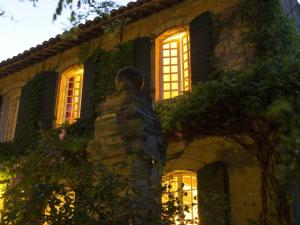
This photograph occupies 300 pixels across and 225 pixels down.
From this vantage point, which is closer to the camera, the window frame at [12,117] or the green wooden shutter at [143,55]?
the green wooden shutter at [143,55]

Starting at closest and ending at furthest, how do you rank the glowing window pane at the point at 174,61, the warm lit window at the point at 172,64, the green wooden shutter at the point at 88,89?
the warm lit window at the point at 172,64
the glowing window pane at the point at 174,61
the green wooden shutter at the point at 88,89

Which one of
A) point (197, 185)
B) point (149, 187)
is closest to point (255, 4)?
point (197, 185)

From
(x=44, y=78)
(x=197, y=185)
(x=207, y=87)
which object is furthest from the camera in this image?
(x=44, y=78)

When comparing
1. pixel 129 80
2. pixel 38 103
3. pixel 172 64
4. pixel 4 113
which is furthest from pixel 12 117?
pixel 129 80

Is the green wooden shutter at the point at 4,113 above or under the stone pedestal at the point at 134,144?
above

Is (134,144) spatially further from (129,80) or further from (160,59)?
(160,59)

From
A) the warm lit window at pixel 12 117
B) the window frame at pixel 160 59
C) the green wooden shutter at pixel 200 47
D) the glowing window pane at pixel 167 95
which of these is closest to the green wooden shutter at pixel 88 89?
the window frame at pixel 160 59

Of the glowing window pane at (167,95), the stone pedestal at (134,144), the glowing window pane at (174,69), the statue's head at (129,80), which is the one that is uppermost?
the glowing window pane at (174,69)

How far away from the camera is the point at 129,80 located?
4707mm

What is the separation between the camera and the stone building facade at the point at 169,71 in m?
7.77

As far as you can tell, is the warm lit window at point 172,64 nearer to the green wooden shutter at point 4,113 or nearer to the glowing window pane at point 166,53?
the glowing window pane at point 166,53

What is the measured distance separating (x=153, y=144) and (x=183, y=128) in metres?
2.93

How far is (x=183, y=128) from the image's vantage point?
723cm

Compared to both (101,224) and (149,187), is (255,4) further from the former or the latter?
(101,224)
